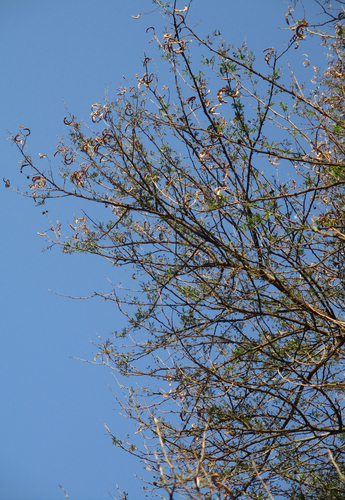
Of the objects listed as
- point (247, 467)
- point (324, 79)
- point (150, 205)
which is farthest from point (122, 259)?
point (324, 79)

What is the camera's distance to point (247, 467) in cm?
399

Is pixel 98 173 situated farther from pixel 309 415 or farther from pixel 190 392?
pixel 309 415

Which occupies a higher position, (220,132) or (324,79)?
(324,79)

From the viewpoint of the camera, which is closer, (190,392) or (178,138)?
(178,138)

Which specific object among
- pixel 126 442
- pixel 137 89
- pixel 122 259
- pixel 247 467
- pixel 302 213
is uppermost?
pixel 137 89

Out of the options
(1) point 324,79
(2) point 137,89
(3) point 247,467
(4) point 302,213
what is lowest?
(3) point 247,467

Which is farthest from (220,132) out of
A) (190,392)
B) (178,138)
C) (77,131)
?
(190,392)

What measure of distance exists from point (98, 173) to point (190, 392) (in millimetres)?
2345

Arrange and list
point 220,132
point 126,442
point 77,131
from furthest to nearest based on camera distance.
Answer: point 77,131, point 126,442, point 220,132

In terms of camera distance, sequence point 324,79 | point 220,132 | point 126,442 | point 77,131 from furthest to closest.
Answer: point 324,79 < point 77,131 < point 126,442 < point 220,132

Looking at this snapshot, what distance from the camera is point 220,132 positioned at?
156 inches

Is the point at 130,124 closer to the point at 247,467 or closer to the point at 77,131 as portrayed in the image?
the point at 77,131

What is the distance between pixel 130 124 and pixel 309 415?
3.39 m

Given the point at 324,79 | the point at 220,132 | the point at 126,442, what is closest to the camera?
the point at 220,132
